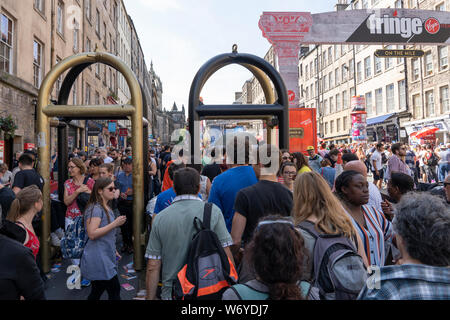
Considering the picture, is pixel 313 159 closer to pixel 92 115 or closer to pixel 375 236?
pixel 92 115

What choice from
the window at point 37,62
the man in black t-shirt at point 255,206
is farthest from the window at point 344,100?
the man in black t-shirt at point 255,206

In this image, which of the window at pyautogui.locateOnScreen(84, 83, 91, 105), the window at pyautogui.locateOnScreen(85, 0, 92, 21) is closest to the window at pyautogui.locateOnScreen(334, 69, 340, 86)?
the window at pyautogui.locateOnScreen(85, 0, 92, 21)

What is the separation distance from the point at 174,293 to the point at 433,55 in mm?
30587

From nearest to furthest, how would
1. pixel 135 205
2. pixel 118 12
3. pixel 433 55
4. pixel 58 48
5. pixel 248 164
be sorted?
pixel 248 164 → pixel 135 205 → pixel 58 48 → pixel 433 55 → pixel 118 12

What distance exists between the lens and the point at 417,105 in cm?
2841

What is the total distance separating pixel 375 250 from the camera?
104 inches

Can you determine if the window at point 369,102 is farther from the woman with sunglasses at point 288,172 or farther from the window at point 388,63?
the woman with sunglasses at point 288,172

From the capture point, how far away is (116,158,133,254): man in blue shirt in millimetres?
6043

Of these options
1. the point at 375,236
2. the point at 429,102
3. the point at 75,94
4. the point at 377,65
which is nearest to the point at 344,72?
the point at 377,65

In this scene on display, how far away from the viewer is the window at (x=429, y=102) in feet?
88.1

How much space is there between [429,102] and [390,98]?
17.9ft

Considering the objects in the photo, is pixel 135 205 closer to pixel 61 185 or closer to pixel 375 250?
pixel 61 185
